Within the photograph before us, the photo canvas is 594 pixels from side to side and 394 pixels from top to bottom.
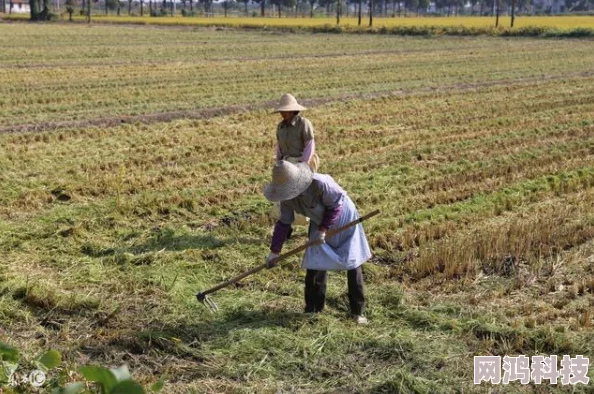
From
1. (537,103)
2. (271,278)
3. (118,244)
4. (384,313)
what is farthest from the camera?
(537,103)

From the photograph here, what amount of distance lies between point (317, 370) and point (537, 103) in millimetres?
13360

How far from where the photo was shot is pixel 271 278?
6480 millimetres

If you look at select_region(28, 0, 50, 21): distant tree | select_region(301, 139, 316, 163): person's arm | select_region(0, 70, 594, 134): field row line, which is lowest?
select_region(0, 70, 594, 134): field row line

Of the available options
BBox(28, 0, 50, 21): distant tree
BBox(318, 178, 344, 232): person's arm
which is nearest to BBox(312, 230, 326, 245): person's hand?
BBox(318, 178, 344, 232): person's arm

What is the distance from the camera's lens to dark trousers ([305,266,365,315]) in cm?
547

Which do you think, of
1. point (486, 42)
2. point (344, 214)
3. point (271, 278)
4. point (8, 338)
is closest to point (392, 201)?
point (271, 278)

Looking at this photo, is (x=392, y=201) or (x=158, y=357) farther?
(x=392, y=201)

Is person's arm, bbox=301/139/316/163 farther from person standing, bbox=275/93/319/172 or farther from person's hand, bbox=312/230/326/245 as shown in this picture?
person's hand, bbox=312/230/326/245

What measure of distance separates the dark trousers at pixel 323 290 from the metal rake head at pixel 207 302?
712 mm

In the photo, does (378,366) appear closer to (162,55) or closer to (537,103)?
(537,103)

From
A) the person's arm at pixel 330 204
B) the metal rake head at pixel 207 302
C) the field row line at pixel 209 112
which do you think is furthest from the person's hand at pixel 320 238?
the field row line at pixel 209 112

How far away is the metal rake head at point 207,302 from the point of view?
554cm

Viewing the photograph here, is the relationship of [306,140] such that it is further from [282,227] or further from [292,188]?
[292,188]

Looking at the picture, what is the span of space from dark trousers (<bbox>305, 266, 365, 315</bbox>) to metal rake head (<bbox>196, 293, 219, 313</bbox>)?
28.0 inches
